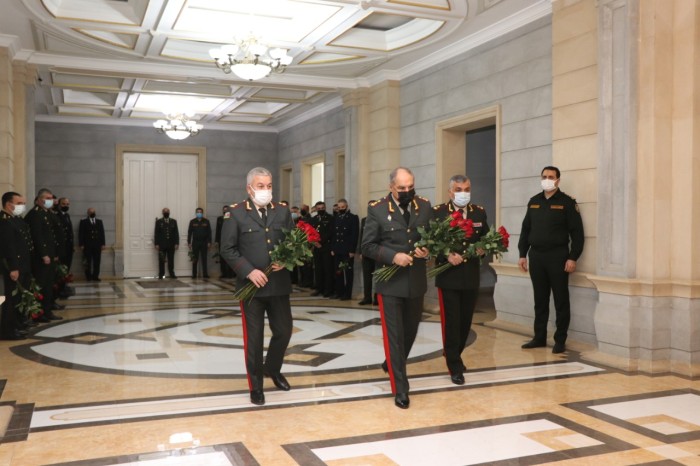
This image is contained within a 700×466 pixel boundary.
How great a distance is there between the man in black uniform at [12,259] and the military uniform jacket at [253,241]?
11.0ft

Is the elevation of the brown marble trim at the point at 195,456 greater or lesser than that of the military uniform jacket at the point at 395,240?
lesser

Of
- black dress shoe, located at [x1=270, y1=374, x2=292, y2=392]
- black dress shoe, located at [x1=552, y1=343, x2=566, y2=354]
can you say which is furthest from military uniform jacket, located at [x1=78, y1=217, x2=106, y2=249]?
black dress shoe, located at [x1=552, y1=343, x2=566, y2=354]

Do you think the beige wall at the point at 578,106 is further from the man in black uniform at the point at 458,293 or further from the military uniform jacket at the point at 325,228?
the military uniform jacket at the point at 325,228

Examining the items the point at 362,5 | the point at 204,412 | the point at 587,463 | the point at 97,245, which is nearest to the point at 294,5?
the point at 362,5

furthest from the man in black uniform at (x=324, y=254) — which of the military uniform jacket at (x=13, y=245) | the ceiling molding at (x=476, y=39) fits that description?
the military uniform jacket at (x=13, y=245)

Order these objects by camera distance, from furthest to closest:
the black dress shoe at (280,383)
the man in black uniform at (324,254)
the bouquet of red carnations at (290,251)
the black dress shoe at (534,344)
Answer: the man in black uniform at (324,254)
the black dress shoe at (534,344)
the black dress shoe at (280,383)
the bouquet of red carnations at (290,251)

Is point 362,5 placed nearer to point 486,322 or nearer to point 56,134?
point 486,322

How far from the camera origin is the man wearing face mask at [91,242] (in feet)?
47.7

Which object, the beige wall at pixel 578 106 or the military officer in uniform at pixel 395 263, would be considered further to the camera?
the beige wall at pixel 578 106

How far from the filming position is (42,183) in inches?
585

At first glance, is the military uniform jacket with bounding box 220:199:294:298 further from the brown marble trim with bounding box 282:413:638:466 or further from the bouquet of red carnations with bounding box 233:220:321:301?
the brown marble trim with bounding box 282:413:638:466

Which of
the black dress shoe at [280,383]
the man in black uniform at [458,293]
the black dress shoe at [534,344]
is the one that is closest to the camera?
the black dress shoe at [280,383]

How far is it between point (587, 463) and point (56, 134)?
1421 cm

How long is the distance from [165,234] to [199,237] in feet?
2.42
